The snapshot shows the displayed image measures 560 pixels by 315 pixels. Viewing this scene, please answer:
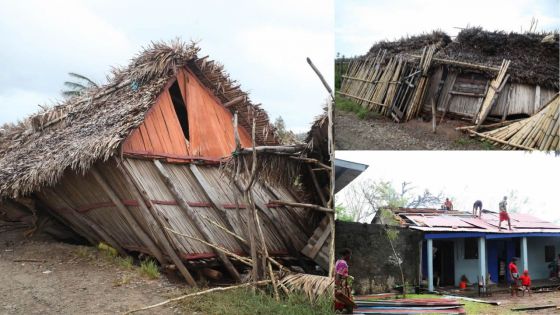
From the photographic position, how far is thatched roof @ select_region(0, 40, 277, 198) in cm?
611

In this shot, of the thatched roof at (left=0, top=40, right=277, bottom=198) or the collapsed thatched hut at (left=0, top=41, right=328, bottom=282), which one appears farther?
the thatched roof at (left=0, top=40, right=277, bottom=198)

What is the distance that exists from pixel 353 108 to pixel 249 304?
2113 millimetres

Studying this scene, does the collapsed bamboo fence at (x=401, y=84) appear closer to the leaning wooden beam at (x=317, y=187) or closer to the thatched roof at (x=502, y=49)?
the thatched roof at (x=502, y=49)

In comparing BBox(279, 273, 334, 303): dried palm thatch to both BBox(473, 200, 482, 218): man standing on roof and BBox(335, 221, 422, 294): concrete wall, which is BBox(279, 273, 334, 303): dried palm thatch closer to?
BBox(335, 221, 422, 294): concrete wall

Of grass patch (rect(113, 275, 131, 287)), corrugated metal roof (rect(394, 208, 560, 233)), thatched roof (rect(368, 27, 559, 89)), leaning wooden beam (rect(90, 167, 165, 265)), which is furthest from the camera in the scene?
leaning wooden beam (rect(90, 167, 165, 265))

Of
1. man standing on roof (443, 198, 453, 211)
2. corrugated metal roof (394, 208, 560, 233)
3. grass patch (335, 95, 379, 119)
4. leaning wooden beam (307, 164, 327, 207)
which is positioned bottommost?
corrugated metal roof (394, 208, 560, 233)

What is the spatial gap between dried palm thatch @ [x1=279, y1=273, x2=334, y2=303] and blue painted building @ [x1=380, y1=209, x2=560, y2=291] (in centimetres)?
110

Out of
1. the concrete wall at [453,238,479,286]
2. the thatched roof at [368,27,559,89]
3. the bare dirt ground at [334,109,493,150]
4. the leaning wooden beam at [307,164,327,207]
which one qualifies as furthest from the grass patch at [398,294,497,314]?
the leaning wooden beam at [307,164,327,207]

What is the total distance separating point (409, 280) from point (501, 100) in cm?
111

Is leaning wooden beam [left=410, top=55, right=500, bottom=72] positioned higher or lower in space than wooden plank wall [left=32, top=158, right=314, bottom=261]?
higher

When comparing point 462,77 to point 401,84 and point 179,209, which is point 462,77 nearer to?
point 401,84

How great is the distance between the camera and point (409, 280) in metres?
3.35

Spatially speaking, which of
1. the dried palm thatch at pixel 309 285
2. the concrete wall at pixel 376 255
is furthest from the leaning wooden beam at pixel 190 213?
the concrete wall at pixel 376 255

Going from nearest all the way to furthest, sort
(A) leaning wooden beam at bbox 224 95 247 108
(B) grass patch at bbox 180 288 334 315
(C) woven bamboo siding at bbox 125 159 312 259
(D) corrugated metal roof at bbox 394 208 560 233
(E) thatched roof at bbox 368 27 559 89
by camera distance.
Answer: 1. (E) thatched roof at bbox 368 27 559 89
2. (D) corrugated metal roof at bbox 394 208 560 233
3. (B) grass patch at bbox 180 288 334 315
4. (C) woven bamboo siding at bbox 125 159 312 259
5. (A) leaning wooden beam at bbox 224 95 247 108
